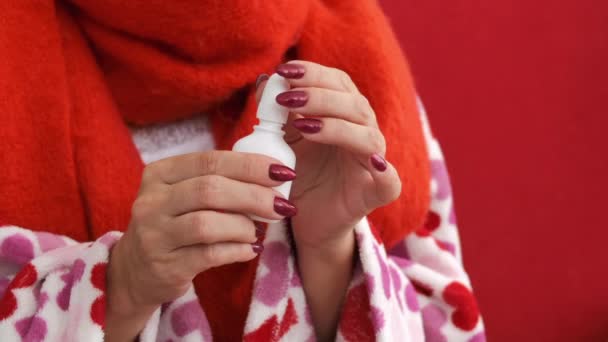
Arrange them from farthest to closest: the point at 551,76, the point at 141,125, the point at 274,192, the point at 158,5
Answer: the point at 551,76, the point at 141,125, the point at 158,5, the point at 274,192

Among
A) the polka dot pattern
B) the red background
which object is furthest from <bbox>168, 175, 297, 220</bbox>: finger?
the red background

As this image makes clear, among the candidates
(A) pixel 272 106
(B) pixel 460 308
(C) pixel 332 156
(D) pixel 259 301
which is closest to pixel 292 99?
(A) pixel 272 106

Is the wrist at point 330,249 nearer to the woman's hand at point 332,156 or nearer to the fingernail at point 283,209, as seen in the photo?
the woman's hand at point 332,156

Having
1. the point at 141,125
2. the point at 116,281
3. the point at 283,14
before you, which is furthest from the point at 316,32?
the point at 116,281

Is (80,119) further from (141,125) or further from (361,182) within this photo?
(361,182)

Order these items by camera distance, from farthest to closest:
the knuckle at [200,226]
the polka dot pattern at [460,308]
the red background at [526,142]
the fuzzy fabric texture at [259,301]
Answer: the red background at [526,142] → the polka dot pattern at [460,308] → the fuzzy fabric texture at [259,301] → the knuckle at [200,226]

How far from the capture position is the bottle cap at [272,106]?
0.43 m

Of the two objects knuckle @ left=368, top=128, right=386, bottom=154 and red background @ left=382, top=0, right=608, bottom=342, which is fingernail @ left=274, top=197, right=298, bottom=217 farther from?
red background @ left=382, top=0, right=608, bottom=342

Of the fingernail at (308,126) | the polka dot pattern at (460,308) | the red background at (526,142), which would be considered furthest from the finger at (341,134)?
the red background at (526,142)

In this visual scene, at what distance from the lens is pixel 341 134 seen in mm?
447

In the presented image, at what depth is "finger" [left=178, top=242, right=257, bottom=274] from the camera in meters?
0.43

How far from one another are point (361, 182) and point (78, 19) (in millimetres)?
312

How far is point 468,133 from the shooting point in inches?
37.0

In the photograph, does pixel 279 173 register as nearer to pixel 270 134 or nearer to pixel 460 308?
pixel 270 134
